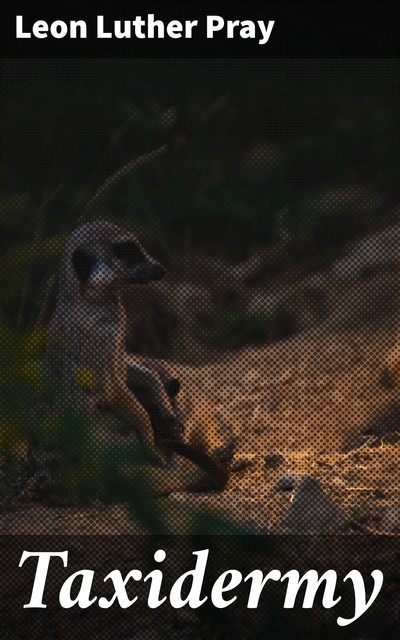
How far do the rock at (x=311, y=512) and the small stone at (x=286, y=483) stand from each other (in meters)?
0.38

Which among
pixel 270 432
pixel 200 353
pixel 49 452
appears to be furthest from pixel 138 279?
pixel 200 353

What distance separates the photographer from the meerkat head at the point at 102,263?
9.12 feet

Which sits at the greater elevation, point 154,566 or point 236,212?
point 236,212

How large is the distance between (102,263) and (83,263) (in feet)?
0.15

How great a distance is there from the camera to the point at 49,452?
9.35ft

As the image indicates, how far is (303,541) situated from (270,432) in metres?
1.17

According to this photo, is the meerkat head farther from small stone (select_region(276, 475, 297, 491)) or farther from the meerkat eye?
small stone (select_region(276, 475, 297, 491))

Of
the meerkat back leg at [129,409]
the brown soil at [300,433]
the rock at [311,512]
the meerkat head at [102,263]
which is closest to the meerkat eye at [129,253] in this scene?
the meerkat head at [102,263]

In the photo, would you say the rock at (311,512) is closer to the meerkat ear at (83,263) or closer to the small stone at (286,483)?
the small stone at (286,483)

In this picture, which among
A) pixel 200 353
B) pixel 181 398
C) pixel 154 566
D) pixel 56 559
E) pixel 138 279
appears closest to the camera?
pixel 154 566

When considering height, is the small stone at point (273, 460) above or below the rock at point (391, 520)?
above

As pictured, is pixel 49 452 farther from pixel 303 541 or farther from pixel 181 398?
pixel 303 541

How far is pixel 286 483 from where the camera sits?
109 inches

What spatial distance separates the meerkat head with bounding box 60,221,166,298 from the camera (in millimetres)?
2779
